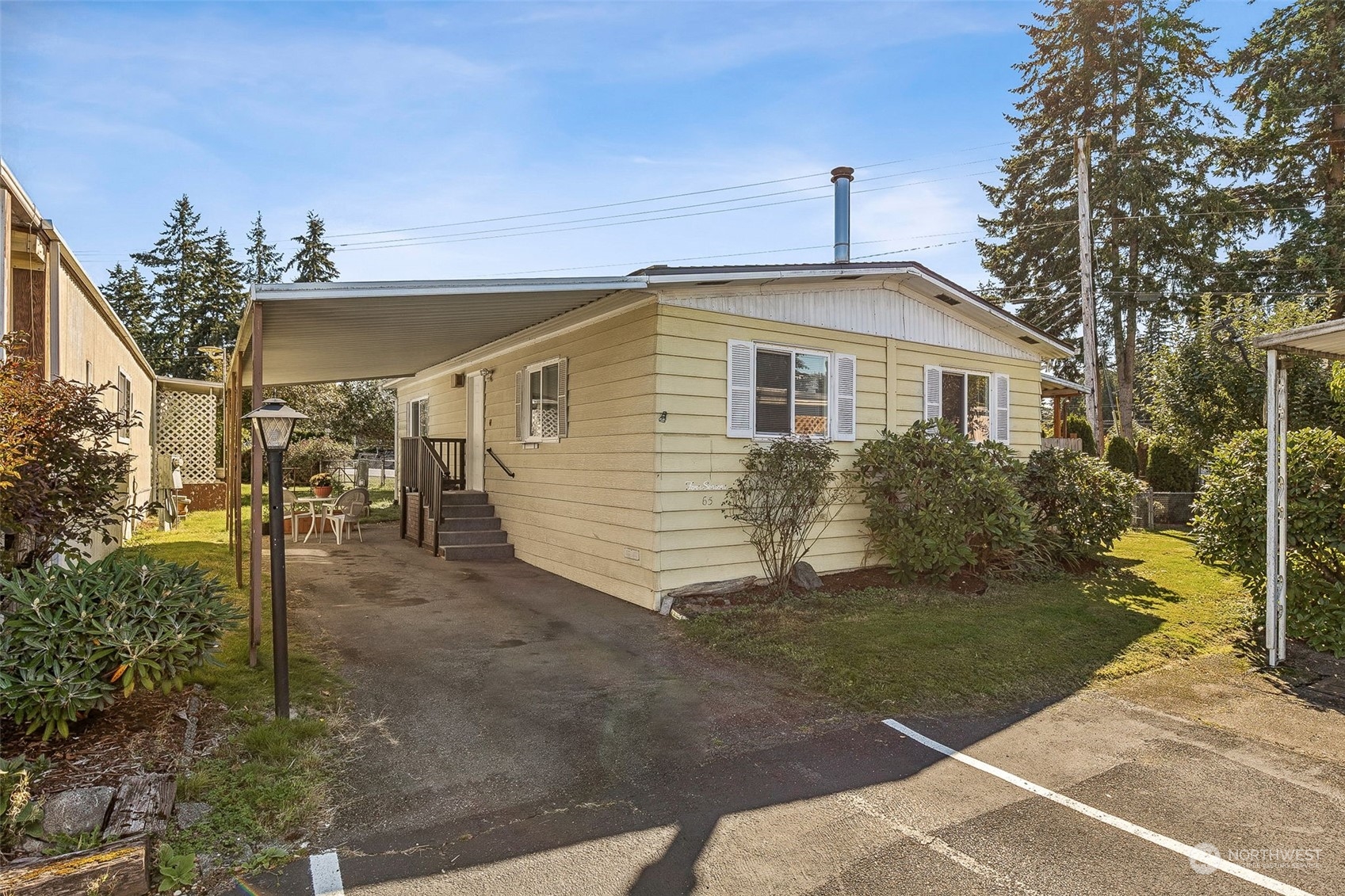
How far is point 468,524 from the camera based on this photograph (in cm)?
1023

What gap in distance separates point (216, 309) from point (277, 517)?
123 feet

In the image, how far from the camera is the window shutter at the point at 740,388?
7.51 meters

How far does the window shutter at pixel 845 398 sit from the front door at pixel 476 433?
5522 millimetres

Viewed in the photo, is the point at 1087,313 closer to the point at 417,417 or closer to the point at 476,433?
the point at 476,433

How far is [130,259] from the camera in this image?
1441 inches

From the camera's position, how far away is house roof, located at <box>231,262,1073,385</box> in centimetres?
555

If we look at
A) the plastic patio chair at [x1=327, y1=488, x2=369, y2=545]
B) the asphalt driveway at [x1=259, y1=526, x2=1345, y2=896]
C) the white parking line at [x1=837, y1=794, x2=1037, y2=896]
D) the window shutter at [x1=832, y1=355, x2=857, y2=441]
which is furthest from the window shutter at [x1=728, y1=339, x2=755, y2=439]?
the plastic patio chair at [x1=327, y1=488, x2=369, y2=545]

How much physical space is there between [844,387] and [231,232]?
4027cm

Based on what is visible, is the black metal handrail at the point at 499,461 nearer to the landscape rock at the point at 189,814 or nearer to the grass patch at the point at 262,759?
the grass patch at the point at 262,759

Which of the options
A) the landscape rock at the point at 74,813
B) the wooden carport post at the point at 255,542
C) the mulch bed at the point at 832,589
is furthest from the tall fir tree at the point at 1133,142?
the landscape rock at the point at 74,813

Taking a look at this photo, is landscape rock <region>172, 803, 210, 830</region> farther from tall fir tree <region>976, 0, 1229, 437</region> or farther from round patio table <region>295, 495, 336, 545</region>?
tall fir tree <region>976, 0, 1229, 437</region>

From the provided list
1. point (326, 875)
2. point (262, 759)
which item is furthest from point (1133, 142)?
point (326, 875)

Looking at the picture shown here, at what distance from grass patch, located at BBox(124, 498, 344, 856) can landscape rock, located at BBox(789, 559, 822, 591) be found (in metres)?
4.58

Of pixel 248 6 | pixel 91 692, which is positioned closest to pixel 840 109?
pixel 248 6
